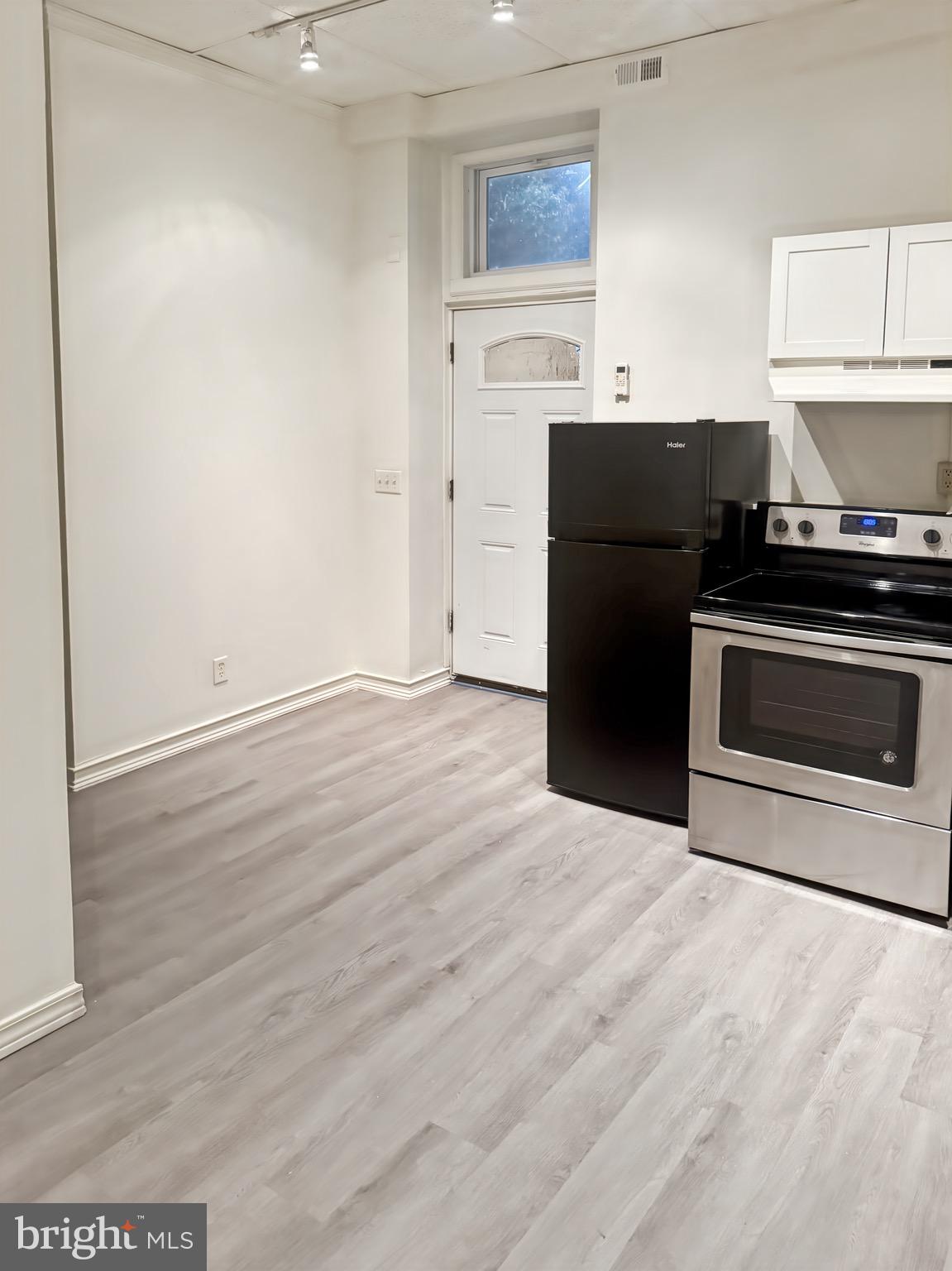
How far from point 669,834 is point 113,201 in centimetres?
302

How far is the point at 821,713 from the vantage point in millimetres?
2947

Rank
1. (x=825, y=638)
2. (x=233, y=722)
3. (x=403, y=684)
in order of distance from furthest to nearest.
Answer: (x=403, y=684), (x=233, y=722), (x=825, y=638)

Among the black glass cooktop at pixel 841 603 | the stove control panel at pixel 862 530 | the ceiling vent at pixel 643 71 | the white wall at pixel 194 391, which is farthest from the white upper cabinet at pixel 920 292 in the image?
the white wall at pixel 194 391

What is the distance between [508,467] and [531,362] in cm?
49

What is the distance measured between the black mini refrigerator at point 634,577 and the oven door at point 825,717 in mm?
228

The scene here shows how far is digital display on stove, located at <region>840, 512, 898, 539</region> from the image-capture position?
3.31 m

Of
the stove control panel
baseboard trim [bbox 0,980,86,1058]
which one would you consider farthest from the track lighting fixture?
baseboard trim [bbox 0,980,86,1058]

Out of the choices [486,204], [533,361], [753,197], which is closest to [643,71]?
[753,197]

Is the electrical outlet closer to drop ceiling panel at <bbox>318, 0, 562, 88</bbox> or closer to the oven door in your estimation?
drop ceiling panel at <bbox>318, 0, 562, 88</bbox>

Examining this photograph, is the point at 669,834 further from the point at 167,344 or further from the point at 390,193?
the point at 390,193

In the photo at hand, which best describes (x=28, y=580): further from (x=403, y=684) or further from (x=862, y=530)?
(x=403, y=684)

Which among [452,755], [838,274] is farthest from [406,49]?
[452,755]

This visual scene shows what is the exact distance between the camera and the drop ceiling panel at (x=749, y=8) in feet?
11.1

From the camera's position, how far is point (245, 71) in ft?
13.4
